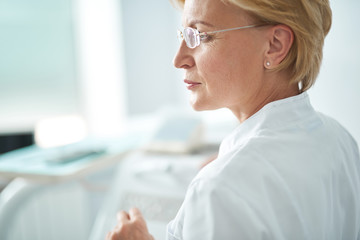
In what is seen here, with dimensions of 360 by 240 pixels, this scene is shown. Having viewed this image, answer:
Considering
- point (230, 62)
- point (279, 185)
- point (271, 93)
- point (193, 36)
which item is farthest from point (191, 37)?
point (279, 185)

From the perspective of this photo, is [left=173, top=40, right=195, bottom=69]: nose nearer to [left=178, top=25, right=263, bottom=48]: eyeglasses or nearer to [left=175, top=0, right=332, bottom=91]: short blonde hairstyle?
[left=178, top=25, right=263, bottom=48]: eyeglasses

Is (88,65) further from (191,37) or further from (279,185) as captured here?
(279,185)

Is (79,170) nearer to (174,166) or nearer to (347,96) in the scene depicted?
(174,166)

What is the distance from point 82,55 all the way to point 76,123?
1131 millimetres

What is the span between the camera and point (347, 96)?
135 centimetres

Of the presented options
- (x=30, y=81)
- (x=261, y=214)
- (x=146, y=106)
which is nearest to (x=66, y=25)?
(x=30, y=81)

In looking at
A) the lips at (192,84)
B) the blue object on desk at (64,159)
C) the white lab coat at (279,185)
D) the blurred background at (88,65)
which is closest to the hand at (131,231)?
the white lab coat at (279,185)

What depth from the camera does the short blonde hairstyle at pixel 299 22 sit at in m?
0.78

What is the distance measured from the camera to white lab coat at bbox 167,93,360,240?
2.17 feet

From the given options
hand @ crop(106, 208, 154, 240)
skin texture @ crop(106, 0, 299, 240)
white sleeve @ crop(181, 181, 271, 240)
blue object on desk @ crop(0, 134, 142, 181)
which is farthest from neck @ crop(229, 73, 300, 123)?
blue object on desk @ crop(0, 134, 142, 181)

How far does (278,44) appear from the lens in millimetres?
845

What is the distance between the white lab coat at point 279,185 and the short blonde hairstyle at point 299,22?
0.26ft

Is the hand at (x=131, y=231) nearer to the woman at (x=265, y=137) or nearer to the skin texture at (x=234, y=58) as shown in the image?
the woman at (x=265, y=137)

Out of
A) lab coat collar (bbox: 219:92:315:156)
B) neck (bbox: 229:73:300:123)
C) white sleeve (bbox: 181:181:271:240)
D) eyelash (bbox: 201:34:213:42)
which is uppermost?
eyelash (bbox: 201:34:213:42)
